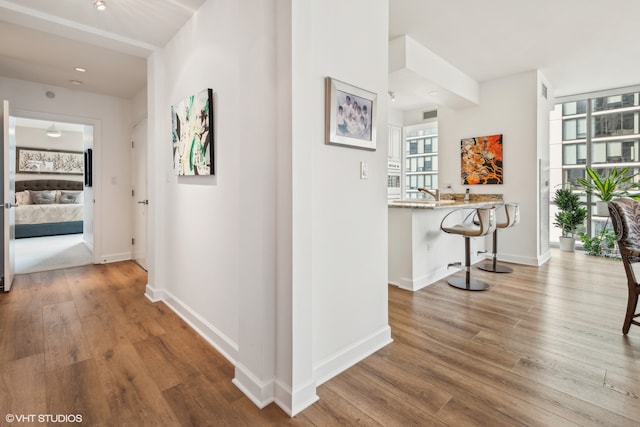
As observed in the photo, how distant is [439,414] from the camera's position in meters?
1.54

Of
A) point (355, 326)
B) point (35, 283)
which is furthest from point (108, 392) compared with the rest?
point (35, 283)

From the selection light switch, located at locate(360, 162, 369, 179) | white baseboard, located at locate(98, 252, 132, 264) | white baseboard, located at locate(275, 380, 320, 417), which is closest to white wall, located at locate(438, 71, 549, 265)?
light switch, located at locate(360, 162, 369, 179)

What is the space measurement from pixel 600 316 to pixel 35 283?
5863mm

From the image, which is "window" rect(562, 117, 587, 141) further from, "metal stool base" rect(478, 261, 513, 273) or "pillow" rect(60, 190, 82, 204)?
"pillow" rect(60, 190, 82, 204)

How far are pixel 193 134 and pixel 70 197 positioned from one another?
739cm

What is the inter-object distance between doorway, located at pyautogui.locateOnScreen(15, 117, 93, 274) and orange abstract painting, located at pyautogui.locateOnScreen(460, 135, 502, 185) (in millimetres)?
6185

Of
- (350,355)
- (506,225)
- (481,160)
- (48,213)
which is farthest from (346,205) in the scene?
(48,213)

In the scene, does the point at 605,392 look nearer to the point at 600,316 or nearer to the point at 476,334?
the point at 476,334

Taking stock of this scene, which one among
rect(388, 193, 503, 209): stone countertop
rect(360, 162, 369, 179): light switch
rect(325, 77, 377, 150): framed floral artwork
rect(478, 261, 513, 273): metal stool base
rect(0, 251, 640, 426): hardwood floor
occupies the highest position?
rect(325, 77, 377, 150): framed floral artwork

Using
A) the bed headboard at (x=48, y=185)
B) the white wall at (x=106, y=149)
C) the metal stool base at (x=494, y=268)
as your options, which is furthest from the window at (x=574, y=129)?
the bed headboard at (x=48, y=185)

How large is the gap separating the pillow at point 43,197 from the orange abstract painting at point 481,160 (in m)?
9.01

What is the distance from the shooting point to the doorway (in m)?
5.64

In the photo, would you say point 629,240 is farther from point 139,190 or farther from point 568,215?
point 139,190

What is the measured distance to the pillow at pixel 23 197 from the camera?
7.06 meters
